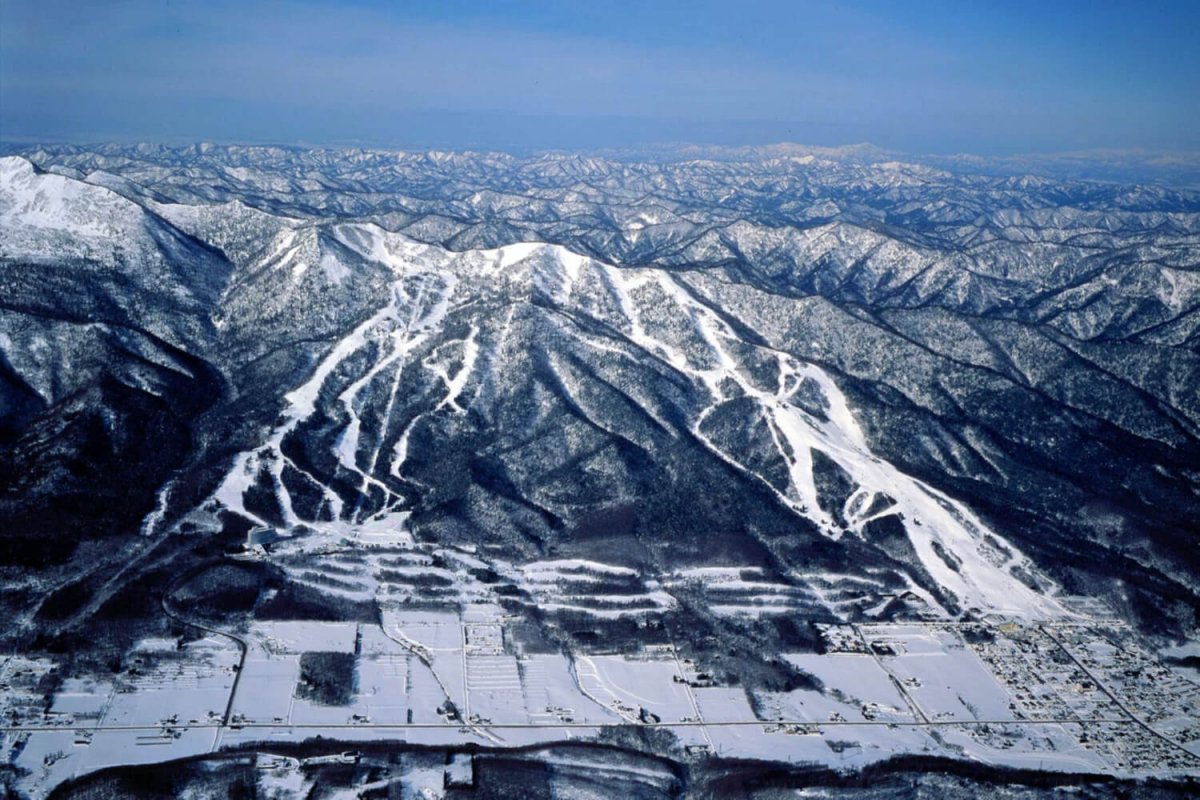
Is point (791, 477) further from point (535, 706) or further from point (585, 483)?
point (535, 706)

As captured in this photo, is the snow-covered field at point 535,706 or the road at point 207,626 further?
the road at point 207,626

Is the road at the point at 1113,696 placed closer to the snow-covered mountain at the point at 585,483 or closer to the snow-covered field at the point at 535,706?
the snow-covered field at the point at 535,706

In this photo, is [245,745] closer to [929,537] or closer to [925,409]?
[929,537]

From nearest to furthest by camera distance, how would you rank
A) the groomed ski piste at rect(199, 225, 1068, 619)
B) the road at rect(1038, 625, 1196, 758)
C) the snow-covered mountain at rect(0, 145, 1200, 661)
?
1. the road at rect(1038, 625, 1196, 758)
2. the snow-covered mountain at rect(0, 145, 1200, 661)
3. the groomed ski piste at rect(199, 225, 1068, 619)

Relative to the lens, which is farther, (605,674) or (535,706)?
(605,674)

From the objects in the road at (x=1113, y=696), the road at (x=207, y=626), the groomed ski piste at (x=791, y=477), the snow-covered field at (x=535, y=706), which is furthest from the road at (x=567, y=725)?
the groomed ski piste at (x=791, y=477)

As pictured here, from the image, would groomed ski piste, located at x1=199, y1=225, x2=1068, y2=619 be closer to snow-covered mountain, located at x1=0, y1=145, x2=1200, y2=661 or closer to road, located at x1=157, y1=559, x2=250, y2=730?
snow-covered mountain, located at x1=0, y1=145, x2=1200, y2=661

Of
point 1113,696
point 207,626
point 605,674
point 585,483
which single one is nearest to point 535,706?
point 605,674

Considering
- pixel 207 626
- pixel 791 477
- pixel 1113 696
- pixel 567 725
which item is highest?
pixel 791 477

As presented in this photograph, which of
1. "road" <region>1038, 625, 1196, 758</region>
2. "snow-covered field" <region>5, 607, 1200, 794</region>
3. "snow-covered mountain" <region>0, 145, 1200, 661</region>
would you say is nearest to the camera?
"snow-covered field" <region>5, 607, 1200, 794</region>

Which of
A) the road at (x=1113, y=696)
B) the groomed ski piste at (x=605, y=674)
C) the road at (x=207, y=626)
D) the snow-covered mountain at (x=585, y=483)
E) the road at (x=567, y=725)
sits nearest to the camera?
the road at (x=567, y=725)

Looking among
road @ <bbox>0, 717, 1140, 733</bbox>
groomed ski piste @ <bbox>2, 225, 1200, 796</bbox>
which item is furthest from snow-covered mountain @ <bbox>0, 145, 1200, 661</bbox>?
road @ <bbox>0, 717, 1140, 733</bbox>

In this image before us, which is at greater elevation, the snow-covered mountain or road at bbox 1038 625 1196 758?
the snow-covered mountain
